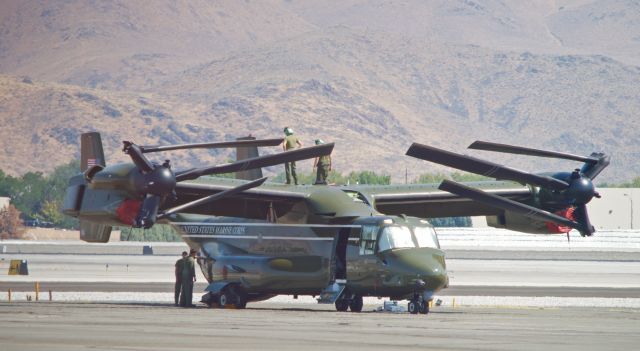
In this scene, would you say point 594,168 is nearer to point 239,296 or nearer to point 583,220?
point 583,220

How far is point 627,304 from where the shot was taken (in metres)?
45.9

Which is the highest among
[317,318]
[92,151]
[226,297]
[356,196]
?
[92,151]

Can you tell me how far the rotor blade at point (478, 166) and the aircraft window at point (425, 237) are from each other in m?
2.00

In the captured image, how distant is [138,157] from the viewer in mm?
36469

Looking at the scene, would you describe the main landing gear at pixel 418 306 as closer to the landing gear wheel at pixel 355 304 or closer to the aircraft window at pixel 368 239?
the aircraft window at pixel 368 239

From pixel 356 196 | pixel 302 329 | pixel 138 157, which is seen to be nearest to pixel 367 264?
pixel 356 196

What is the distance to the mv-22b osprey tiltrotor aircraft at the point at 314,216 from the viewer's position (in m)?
37.1

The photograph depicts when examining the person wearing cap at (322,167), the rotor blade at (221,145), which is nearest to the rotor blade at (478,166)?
the rotor blade at (221,145)

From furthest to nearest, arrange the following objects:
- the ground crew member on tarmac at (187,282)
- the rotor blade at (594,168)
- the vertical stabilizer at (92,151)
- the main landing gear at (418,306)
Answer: the vertical stabilizer at (92,151) < the ground crew member on tarmac at (187,282) < the rotor blade at (594,168) < the main landing gear at (418,306)

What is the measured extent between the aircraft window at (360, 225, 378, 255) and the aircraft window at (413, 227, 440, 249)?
3.80 ft

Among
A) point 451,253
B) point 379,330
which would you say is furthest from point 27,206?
point 379,330

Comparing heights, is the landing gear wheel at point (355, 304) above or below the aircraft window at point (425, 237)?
below

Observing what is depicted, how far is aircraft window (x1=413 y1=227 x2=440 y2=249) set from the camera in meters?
38.0

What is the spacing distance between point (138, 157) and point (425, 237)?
831 cm
